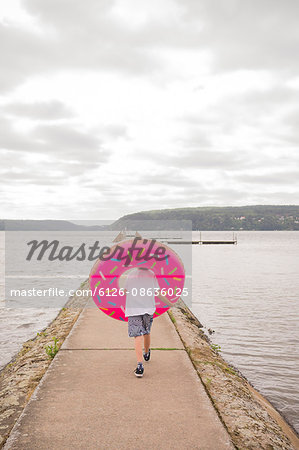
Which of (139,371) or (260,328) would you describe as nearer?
(139,371)

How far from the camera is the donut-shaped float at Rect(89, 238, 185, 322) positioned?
648cm

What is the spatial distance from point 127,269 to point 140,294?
5.17 feet

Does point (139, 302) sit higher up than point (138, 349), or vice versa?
point (139, 302)

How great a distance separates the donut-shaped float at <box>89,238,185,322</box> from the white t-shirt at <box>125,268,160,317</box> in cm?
104

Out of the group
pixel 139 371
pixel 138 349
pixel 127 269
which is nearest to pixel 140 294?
pixel 138 349

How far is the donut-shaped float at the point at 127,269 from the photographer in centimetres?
648

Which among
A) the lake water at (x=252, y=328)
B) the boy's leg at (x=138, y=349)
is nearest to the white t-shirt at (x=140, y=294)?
the boy's leg at (x=138, y=349)

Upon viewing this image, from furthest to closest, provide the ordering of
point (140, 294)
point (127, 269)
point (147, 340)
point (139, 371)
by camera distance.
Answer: point (127, 269) < point (147, 340) < point (140, 294) < point (139, 371)

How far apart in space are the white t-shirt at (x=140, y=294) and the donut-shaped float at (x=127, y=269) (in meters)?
1.04

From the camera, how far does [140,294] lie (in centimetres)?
527

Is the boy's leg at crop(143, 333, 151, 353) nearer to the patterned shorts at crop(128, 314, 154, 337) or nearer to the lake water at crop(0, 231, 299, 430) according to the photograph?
the patterned shorts at crop(128, 314, 154, 337)

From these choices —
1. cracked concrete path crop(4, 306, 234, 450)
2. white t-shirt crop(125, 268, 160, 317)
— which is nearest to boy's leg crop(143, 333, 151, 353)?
cracked concrete path crop(4, 306, 234, 450)

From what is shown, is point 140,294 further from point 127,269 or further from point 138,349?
point 127,269

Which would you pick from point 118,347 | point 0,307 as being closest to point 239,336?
point 118,347
